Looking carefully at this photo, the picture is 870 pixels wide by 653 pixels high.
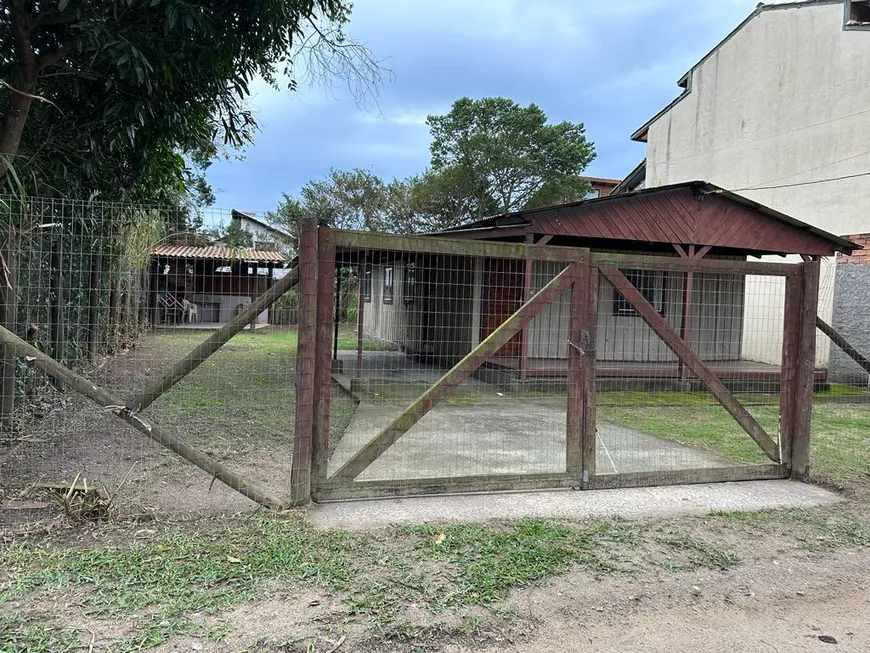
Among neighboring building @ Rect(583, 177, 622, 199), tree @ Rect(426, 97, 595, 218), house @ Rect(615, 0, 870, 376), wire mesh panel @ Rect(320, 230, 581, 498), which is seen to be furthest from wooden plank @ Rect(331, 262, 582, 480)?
neighboring building @ Rect(583, 177, 622, 199)

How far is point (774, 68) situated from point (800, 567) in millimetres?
16184

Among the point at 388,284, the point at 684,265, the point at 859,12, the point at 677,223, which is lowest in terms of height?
the point at 684,265

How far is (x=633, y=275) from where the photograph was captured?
1298cm

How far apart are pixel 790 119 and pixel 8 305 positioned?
1712 cm

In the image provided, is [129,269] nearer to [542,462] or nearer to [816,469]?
[542,462]

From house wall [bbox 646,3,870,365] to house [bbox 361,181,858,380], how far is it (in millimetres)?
1288

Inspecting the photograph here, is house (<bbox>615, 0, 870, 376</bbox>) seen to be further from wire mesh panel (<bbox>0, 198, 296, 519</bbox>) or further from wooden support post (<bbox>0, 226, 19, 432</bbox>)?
wooden support post (<bbox>0, 226, 19, 432</bbox>)

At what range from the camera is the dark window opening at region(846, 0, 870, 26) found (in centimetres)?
914

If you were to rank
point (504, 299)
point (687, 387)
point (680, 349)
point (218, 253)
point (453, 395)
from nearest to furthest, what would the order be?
point (680, 349)
point (218, 253)
point (453, 395)
point (687, 387)
point (504, 299)

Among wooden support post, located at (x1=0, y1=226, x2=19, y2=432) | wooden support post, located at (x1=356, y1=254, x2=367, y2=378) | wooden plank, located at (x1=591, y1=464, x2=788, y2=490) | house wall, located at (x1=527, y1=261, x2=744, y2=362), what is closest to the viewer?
wooden support post, located at (x1=0, y1=226, x2=19, y2=432)

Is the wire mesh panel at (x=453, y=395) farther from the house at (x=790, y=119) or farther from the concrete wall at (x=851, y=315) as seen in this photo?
the house at (x=790, y=119)

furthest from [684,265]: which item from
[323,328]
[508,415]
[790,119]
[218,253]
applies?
[790,119]

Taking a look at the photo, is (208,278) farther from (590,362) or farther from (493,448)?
(590,362)

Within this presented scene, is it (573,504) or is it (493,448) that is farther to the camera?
(493,448)
